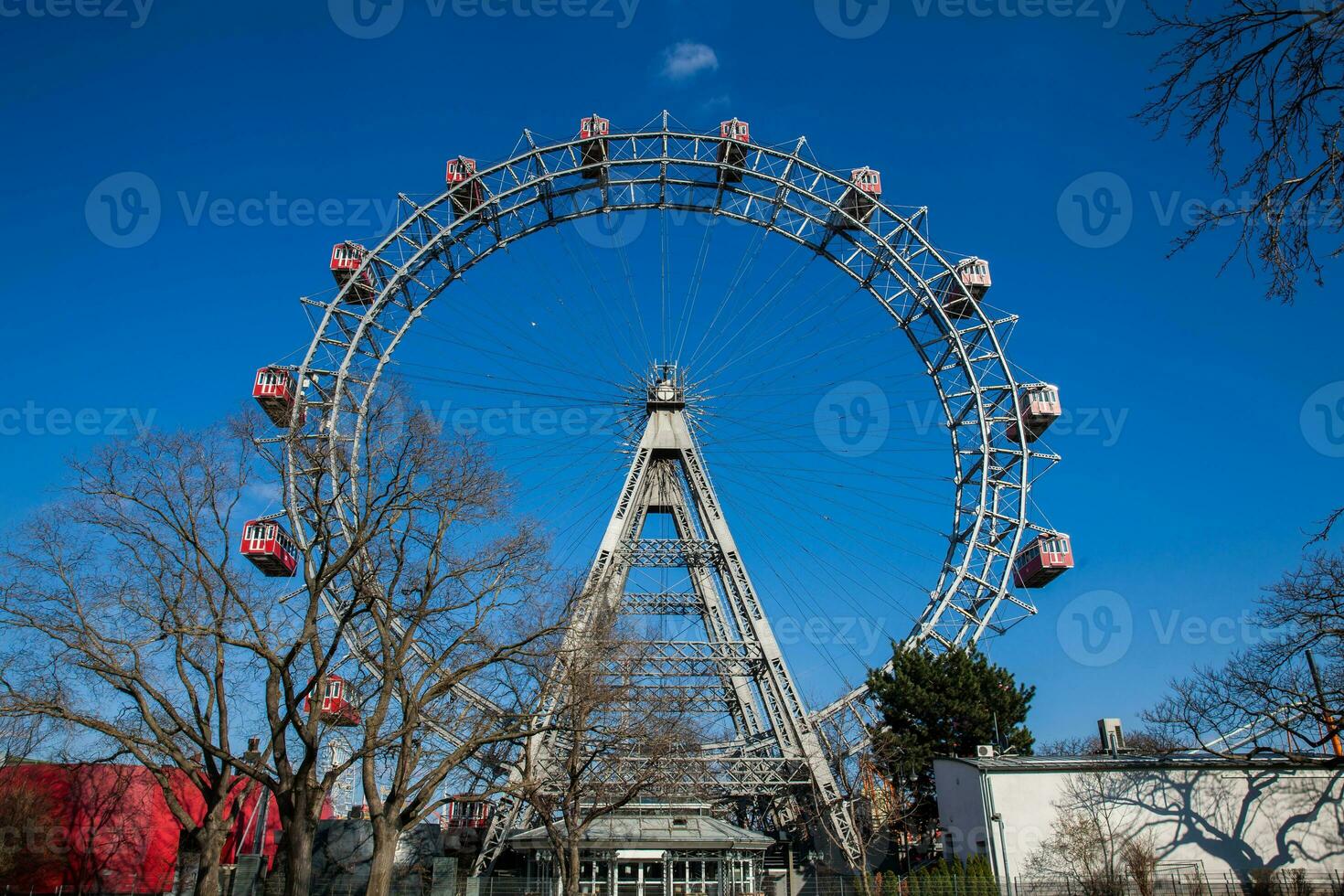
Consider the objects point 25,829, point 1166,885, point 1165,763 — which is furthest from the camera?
point 25,829

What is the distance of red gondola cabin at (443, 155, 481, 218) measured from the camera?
39.6 m

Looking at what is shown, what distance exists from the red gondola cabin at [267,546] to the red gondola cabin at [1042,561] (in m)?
29.6

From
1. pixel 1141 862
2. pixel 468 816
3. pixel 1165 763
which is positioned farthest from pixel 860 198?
pixel 468 816

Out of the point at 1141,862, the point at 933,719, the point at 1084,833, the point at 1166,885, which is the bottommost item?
the point at 1166,885

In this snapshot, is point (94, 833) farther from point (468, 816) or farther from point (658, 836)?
point (658, 836)

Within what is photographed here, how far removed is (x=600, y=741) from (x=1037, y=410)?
24614 mm

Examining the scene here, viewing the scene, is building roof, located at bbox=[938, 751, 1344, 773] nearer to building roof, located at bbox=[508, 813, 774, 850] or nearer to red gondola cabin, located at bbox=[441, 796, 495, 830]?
building roof, located at bbox=[508, 813, 774, 850]

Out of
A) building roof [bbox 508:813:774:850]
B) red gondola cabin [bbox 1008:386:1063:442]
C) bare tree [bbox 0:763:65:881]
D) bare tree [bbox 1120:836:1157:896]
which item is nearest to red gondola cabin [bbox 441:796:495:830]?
building roof [bbox 508:813:774:850]

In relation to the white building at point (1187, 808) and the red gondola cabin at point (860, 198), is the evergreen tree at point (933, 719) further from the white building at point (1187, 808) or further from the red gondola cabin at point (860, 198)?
the red gondola cabin at point (860, 198)

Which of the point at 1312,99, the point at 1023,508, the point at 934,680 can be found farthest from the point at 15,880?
the point at 1312,99

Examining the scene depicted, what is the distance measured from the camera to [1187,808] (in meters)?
28.2

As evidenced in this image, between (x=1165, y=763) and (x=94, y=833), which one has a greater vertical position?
(x=1165, y=763)

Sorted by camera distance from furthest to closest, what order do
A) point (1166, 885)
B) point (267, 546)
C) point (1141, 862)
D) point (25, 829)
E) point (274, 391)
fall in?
point (274, 391) < point (25, 829) < point (267, 546) < point (1166, 885) < point (1141, 862)

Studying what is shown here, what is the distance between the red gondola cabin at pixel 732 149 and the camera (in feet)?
134
